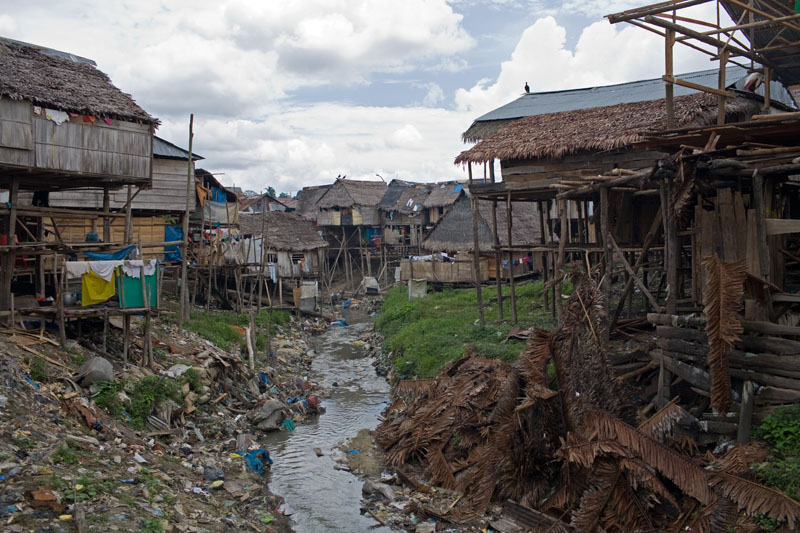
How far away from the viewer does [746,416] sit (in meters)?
6.82

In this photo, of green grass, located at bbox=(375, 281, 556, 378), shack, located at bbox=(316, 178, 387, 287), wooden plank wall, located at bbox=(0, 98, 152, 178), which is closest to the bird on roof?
green grass, located at bbox=(375, 281, 556, 378)

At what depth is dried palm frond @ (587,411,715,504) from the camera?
252 inches

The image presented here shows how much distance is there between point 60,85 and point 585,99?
14.4 meters

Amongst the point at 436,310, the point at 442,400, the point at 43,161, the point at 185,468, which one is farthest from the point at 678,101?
the point at 43,161

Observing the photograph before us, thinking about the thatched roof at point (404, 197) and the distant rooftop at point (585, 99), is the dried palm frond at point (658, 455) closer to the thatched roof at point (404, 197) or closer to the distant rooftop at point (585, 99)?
the distant rooftop at point (585, 99)

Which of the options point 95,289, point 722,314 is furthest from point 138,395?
point 722,314

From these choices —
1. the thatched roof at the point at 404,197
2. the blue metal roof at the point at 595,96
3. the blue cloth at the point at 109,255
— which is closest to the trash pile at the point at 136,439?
the blue cloth at the point at 109,255

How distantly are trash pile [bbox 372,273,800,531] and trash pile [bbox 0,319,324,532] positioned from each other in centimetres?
261

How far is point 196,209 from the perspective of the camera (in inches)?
920

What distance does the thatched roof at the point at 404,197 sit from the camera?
1666 inches

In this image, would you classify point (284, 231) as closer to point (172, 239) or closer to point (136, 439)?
point (172, 239)

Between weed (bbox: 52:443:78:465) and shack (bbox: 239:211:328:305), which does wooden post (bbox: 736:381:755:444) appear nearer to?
weed (bbox: 52:443:78:465)

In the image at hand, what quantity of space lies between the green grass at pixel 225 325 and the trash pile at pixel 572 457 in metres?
8.39

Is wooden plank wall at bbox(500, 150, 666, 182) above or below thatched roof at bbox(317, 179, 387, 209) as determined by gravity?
below
